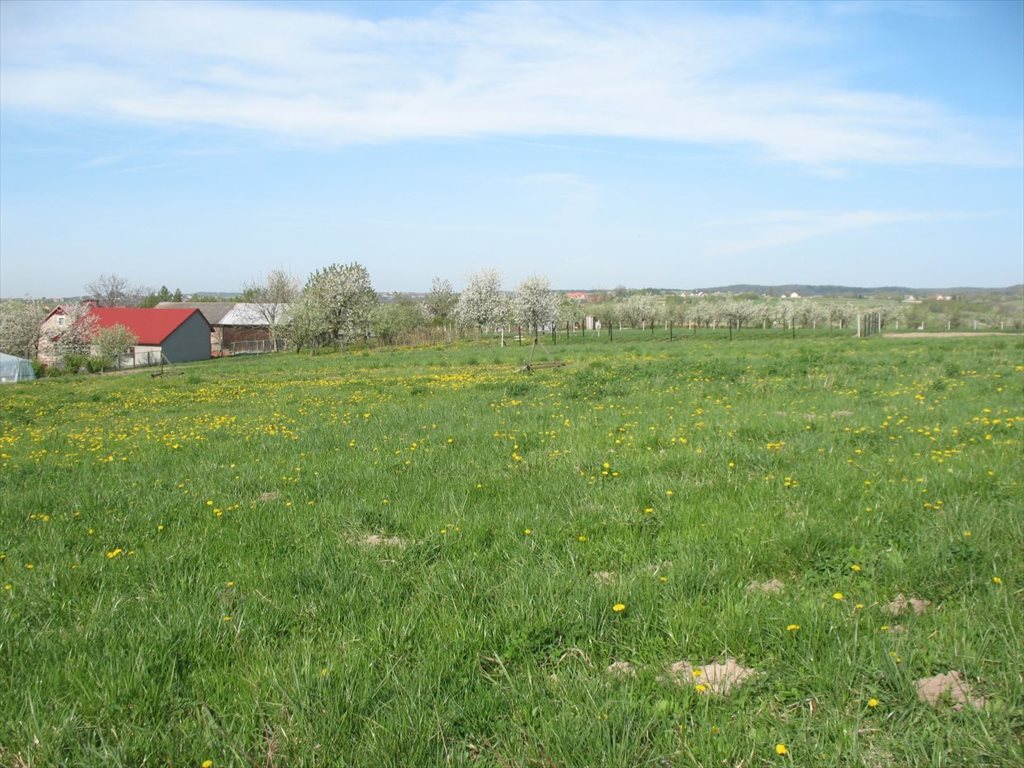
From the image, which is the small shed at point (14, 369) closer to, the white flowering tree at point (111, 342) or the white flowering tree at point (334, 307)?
the white flowering tree at point (111, 342)

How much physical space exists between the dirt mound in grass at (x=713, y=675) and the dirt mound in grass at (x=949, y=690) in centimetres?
82

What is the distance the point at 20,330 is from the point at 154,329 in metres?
11.7

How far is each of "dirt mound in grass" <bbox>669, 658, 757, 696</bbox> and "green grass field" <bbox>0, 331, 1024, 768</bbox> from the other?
0.04 m

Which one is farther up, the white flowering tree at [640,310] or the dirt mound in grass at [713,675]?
the white flowering tree at [640,310]

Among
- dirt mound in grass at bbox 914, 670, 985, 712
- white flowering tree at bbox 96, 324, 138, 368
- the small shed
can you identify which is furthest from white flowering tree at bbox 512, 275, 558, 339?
dirt mound in grass at bbox 914, 670, 985, 712

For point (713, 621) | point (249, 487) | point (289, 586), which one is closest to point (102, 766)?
point (289, 586)

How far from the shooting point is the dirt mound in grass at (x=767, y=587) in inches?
180

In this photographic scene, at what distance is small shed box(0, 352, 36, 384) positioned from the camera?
4547 centimetres

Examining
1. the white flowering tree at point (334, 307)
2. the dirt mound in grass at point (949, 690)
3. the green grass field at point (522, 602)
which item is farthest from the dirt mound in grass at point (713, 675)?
the white flowering tree at point (334, 307)

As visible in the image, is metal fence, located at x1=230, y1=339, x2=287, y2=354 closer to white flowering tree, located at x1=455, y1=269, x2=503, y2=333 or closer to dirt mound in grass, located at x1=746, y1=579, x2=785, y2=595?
white flowering tree, located at x1=455, y1=269, x2=503, y2=333

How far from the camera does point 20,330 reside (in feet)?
214

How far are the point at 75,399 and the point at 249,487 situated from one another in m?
19.2

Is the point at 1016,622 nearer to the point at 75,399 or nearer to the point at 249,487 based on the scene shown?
the point at 249,487

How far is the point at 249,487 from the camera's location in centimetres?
803
